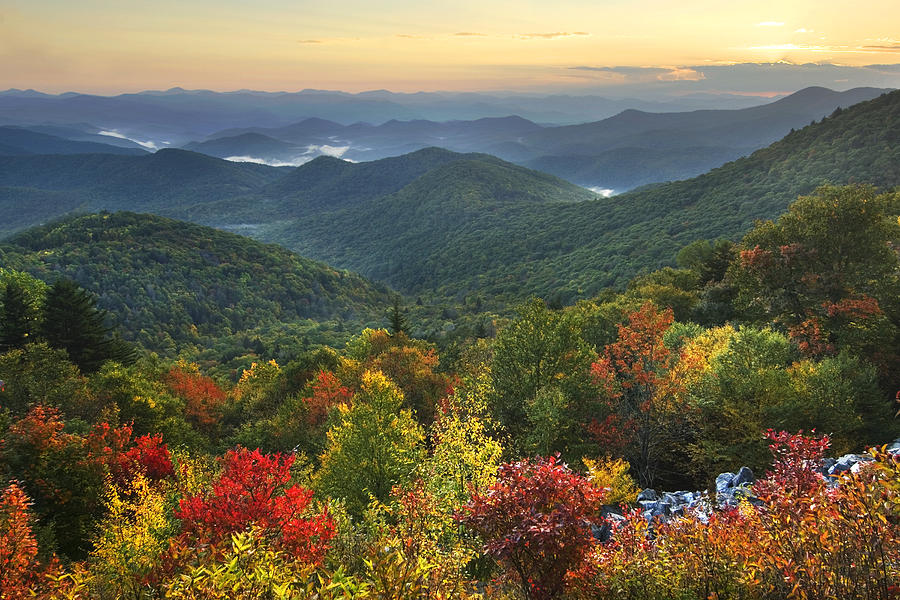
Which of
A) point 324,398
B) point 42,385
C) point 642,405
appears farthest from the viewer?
point 324,398

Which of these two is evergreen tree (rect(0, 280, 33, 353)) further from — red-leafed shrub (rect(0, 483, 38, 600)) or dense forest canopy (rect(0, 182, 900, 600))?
red-leafed shrub (rect(0, 483, 38, 600))

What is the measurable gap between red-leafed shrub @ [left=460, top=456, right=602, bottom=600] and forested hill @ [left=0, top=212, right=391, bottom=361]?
119979mm

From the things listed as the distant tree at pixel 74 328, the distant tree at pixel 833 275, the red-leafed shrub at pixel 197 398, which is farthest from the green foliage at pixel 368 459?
the distant tree at pixel 74 328

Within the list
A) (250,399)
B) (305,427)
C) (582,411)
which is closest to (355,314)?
(250,399)

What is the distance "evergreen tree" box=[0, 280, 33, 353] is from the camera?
4534 centimetres

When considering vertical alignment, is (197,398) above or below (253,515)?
below

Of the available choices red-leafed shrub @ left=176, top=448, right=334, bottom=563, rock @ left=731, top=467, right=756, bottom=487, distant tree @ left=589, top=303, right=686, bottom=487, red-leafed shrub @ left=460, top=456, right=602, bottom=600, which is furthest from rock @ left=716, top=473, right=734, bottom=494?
red-leafed shrub @ left=176, top=448, right=334, bottom=563

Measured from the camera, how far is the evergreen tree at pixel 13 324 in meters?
45.3

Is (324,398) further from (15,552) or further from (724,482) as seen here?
(724,482)

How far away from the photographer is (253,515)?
17.7 metres

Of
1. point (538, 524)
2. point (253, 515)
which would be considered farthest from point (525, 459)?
point (253, 515)

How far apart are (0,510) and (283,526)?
9.78 meters

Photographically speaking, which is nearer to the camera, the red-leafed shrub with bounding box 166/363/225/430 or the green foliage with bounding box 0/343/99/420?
the green foliage with bounding box 0/343/99/420

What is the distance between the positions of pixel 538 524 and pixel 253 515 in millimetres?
11851
